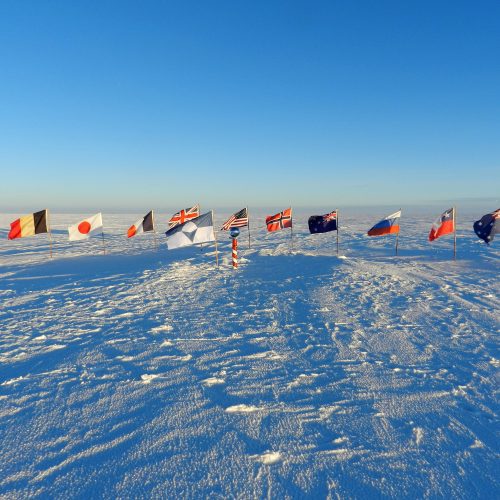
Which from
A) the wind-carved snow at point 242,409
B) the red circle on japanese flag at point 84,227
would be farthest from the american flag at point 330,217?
the red circle on japanese flag at point 84,227

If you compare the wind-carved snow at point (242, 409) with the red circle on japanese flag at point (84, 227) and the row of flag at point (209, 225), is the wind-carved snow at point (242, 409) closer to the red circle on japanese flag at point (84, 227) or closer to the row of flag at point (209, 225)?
the row of flag at point (209, 225)

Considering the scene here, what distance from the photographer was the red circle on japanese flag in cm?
1997

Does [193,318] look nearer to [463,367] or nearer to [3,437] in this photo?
[3,437]

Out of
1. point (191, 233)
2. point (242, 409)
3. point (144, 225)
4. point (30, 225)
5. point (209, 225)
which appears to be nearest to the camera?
point (242, 409)

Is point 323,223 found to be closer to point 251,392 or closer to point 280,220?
point 280,220

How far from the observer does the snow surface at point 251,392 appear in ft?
13.4

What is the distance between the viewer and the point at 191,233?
51.0 feet

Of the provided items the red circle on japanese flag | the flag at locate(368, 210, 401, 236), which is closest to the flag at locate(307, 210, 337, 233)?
the flag at locate(368, 210, 401, 236)

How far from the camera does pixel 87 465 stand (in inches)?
167

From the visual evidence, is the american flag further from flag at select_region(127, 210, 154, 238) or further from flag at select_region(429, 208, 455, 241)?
flag at select_region(127, 210, 154, 238)

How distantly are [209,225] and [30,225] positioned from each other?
12.3 meters

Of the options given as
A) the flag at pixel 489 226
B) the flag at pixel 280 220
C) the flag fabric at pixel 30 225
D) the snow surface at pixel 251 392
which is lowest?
the snow surface at pixel 251 392

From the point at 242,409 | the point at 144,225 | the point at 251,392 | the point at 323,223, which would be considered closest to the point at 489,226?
the point at 323,223

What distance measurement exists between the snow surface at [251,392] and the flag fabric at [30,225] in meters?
7.80
